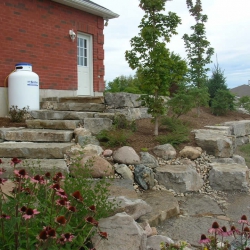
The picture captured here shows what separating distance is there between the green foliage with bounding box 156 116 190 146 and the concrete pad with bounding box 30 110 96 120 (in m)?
1.51

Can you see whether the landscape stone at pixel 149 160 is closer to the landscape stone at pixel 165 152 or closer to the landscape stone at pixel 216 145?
the landscape stone at pixel 165 152

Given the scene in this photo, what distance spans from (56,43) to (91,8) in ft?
5.16

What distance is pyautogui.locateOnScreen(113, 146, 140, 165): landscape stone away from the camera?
473cm

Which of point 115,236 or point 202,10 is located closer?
point 115,236

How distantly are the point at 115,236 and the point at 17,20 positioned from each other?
662 centimetres

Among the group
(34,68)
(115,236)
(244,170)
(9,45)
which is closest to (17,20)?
(9,45)

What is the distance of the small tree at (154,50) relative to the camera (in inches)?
226

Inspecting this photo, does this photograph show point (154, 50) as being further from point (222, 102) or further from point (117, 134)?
point (222, 102)

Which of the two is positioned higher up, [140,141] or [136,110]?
[136,110]

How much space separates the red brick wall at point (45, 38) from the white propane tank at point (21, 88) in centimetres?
48

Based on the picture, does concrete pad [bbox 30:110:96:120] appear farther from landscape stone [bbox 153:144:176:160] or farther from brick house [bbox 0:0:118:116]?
landscape stone [bbox 153:144:176:160]

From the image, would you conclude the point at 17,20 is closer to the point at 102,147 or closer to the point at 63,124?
the point at 63,124

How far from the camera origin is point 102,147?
526 centimetres

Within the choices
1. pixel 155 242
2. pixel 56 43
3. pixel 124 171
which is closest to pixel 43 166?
pixel 124 171
